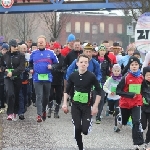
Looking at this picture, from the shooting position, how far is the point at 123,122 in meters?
9.88

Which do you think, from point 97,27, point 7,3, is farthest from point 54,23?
point 97,27

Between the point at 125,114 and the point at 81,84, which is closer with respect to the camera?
the point at 81,84

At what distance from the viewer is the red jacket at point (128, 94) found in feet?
31.1

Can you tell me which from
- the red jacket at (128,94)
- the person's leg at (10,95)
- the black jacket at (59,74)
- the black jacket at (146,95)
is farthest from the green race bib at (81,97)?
the black jacket at (59,74)

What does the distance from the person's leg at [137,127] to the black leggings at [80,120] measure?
842 millimetres

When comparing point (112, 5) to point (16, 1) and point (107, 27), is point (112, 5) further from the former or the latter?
point (107, 27)

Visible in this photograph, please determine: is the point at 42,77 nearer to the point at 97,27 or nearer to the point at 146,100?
the point at 146,100

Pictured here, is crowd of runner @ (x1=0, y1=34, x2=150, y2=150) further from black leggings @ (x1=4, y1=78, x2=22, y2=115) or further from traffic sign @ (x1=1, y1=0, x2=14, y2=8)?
traffic sign @ (x1=1, y1=0, x2=14, y2=8)

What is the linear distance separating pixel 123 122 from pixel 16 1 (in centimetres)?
1902

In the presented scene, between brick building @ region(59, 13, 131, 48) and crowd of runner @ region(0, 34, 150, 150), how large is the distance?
3075 inches

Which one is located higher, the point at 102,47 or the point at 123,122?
the point at 102,47

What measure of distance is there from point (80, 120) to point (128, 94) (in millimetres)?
1065

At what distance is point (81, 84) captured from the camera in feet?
29.7

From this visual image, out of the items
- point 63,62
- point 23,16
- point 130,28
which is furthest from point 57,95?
point 23,16
